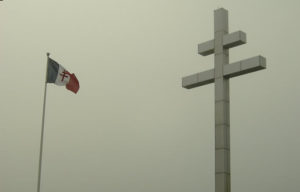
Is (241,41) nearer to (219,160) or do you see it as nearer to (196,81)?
(196,81)

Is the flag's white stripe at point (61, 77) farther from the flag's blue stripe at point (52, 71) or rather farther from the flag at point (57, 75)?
the flag's blue stripe at point (52, 71)

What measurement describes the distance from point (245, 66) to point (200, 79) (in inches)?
81.3

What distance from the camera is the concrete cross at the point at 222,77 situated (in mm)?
20734

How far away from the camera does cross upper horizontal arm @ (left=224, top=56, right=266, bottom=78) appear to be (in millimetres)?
Result: 20766

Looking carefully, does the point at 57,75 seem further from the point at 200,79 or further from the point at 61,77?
the point at 200,79

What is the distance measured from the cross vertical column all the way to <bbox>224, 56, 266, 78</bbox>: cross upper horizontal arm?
0.90ft

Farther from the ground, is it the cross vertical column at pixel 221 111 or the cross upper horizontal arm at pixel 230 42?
the cross upper horizontal arm at pixel 230 42

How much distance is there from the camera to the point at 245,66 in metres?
21.2

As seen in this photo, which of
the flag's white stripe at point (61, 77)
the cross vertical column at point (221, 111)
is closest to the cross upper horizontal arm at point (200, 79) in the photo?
the cross vertical column at point (221, 111)

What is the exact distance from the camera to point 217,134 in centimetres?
2111

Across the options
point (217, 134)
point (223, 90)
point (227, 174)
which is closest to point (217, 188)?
point (227, 174)

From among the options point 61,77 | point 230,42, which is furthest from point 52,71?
point 230,42

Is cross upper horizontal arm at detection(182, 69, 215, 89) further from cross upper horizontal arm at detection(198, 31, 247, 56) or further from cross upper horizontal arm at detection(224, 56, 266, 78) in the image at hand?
cross upper horizontal arm at detection(198, 31, 247, 56)

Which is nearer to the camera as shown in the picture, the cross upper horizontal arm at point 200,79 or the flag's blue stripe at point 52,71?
the cross upper horizontal arm at point 200,79
